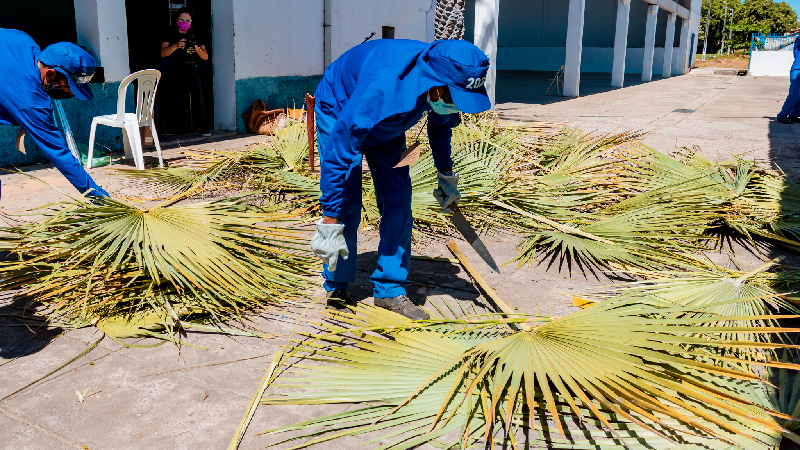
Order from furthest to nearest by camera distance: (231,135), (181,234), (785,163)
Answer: (231,135)
(785,163)
(181,234)

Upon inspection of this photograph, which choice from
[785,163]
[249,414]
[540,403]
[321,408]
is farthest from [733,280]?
[785,163]

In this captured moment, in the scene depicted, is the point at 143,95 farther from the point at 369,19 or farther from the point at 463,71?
the point at 369,19

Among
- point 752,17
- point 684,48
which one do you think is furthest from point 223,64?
point 752,17

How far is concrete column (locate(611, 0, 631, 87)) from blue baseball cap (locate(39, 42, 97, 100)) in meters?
18.9

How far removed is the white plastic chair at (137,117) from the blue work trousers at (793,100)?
9622 millimetres

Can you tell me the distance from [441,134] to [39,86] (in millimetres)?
2135

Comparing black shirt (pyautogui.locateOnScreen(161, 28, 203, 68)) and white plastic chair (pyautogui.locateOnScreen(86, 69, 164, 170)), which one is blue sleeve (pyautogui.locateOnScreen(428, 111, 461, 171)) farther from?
black shirt (pyautogui.locateOnScreen(161, 28, 203, 68))

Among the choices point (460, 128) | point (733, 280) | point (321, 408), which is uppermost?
point (460, 128)

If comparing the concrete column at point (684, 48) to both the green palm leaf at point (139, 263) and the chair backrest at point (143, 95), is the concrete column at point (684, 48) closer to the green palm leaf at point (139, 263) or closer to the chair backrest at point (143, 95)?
the chair backrest at point (143, 95)

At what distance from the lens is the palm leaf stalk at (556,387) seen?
200 cm

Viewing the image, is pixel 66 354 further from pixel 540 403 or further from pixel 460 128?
pixel 460 128

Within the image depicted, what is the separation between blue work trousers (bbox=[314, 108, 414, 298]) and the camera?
9.89 feet

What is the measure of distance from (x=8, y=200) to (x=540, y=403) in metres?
4.59

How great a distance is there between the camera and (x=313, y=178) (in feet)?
15.7
